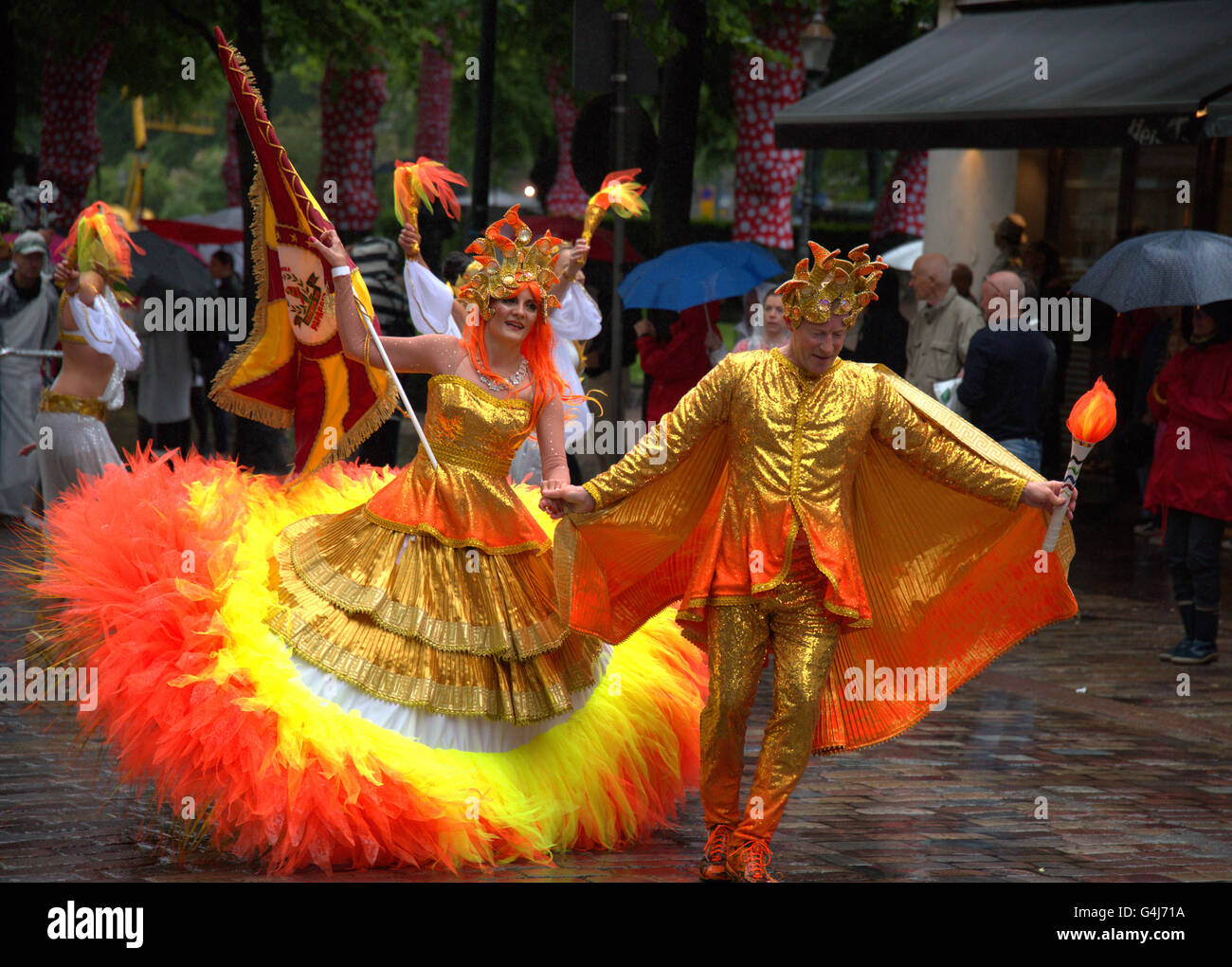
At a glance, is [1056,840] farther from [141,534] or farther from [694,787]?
[141,534]

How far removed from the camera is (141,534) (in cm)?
519

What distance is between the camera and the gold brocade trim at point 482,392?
5.21 meters

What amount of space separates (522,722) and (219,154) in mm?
56709

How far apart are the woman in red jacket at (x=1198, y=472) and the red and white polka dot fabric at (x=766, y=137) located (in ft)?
34.1

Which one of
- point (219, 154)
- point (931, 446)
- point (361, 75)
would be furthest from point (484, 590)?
point (219, 154)

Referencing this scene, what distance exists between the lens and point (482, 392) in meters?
5.21

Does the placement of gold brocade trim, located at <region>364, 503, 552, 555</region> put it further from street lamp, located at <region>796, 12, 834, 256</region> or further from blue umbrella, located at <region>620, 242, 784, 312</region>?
street lamp, located at <region>796, 12, 834, 256</region>

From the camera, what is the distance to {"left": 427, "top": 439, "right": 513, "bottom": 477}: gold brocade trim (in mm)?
5207

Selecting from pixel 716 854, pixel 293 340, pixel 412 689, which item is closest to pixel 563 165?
pixel 293 340

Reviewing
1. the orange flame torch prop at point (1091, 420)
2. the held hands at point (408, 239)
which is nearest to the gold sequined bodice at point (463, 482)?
the held hands at point (408, 239)

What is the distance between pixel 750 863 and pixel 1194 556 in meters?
4.60

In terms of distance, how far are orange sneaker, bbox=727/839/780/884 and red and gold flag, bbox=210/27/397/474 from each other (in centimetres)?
202

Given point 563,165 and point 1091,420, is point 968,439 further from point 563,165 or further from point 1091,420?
point 563,165

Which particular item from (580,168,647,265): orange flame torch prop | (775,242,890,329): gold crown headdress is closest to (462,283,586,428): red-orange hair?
(775,242,890,329): gold crown headdress
